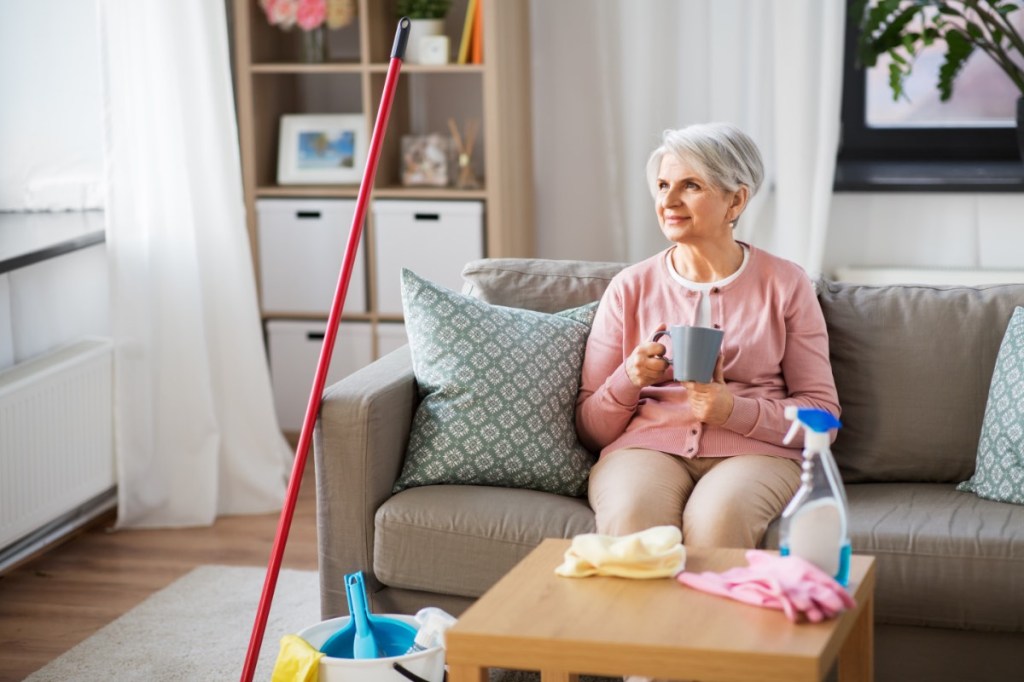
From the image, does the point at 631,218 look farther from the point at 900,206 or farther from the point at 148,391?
the point at 148,391

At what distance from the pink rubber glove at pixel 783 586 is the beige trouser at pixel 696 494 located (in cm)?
36

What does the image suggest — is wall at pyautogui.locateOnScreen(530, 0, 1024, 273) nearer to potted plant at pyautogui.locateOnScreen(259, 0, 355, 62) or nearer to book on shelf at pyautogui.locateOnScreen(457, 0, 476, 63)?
book on shelf at pyautogui.locateOnScreen(457, 0, 476, 63)

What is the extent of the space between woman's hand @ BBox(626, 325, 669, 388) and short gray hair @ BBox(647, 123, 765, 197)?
0.95ft

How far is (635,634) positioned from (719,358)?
2.41ft

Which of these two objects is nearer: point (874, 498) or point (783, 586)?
point (783, 586)

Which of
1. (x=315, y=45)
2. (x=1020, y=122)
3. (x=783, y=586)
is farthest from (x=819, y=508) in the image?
(x=315, y=45)

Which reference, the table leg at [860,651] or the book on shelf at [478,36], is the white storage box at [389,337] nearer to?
the book on shelf at [478,36]

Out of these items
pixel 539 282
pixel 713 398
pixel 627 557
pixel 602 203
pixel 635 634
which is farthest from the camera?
pixel 602 203

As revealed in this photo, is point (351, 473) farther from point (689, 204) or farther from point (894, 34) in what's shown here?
point (894, 34)

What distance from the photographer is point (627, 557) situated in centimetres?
189

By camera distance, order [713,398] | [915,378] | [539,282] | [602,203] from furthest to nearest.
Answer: [602,203] → [539,282] → [915,378] → [713,398]

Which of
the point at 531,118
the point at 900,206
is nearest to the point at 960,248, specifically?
the point at 900,206

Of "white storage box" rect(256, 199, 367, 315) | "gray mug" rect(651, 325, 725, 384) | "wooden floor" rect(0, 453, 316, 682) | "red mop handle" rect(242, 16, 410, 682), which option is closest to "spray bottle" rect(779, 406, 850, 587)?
"gray mug" rect(651, 325, 725, 384)

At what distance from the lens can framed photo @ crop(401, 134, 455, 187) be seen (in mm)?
4074
